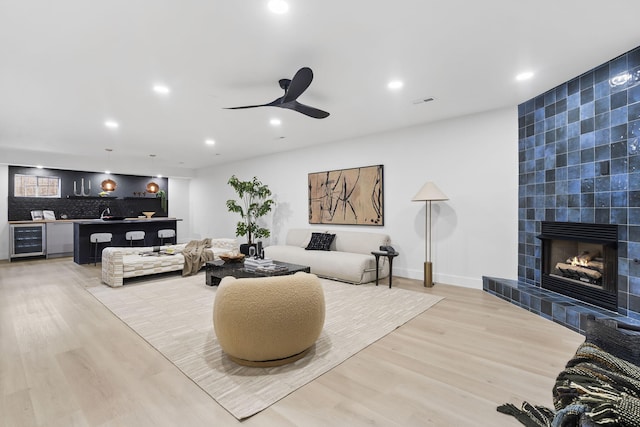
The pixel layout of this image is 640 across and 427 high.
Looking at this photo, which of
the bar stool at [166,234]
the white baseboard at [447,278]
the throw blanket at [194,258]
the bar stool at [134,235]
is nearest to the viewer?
the white baseboard at [447,278]

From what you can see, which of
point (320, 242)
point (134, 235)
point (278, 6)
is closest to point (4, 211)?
point (134, 235)

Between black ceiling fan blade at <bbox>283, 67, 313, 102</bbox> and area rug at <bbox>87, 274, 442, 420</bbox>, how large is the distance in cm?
243

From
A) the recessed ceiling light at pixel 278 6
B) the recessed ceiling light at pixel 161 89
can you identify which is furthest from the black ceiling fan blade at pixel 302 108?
the recessed ceiling light at pixel 161 89

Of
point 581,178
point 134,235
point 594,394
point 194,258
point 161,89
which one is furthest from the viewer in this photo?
point 134,235

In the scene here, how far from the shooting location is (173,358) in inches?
99.7

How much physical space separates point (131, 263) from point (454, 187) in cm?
549

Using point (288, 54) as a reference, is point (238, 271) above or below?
below

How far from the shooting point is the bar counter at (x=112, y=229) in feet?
22.8

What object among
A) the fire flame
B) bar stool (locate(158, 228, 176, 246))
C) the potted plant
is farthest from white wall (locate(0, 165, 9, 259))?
the fire flame

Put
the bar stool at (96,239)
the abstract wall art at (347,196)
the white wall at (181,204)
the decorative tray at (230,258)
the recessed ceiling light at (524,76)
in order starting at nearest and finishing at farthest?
the recessed ceiling light at (524,76) → the decorative tray at (230,258) → the abstract wall art at (347,196) → the bar stool at (96,239) → the white wall at (181,204)

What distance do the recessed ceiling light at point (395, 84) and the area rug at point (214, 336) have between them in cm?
271

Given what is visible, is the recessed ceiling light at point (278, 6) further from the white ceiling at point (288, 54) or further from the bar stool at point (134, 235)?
the bar stool at point (134, 235)

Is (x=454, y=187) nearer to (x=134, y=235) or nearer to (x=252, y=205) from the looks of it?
(x=252, y=205)

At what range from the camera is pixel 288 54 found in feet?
9.48
